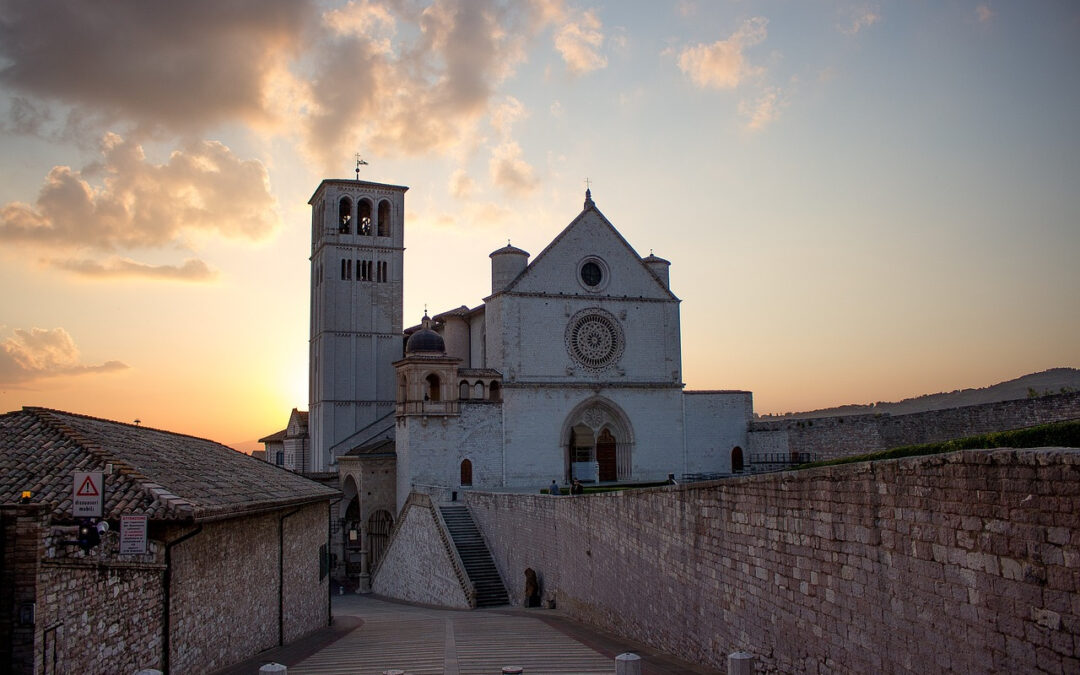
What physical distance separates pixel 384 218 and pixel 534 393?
713 inches

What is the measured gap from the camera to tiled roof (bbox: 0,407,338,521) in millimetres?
11539

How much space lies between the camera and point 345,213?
52.2m

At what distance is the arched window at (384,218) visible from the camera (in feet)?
173

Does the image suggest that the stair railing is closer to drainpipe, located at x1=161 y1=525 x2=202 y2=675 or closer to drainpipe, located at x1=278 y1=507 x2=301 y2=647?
drainpipe, located at x1=278 y1=507 x2=301 y2=647

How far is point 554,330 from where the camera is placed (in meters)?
42.4

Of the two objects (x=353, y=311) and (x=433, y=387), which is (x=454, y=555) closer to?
(x=433, y=387)

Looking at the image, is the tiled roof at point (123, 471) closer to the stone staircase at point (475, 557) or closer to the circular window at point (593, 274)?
→ the stone staircase at point (475, 557)

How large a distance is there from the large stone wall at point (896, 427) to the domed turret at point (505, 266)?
15684mm

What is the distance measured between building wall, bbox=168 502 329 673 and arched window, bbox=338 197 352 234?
33.4 meters

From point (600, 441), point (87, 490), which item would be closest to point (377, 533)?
point (600, 441)

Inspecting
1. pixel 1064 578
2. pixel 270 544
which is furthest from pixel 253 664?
pixel 1064 578

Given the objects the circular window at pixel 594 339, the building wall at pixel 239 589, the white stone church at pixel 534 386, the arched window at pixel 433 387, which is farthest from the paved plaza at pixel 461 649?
the circular window at pixel 594 339

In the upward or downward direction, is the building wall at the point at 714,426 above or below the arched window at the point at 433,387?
below

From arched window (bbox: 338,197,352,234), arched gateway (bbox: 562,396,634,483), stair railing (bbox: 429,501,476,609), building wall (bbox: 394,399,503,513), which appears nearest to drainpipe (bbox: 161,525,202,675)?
stair railing (bbox: 429,501,476,609)
